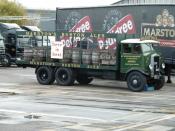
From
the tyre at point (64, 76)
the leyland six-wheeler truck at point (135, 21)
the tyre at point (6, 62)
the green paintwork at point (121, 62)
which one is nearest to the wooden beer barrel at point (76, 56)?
the green paintwork at point (121, 62)

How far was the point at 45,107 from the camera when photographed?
16828mm

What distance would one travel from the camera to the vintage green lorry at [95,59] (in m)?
23.0

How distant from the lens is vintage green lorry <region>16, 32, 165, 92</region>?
2298 centimetres

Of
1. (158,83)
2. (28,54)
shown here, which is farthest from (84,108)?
(28,54)

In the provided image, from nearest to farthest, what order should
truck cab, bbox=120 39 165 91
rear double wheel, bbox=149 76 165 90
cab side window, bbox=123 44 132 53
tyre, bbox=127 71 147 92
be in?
tyre, bbox=127 71 147 92, truck cab, bbox=120 39 165 91, cab side window, bbox=123 44 132 53, rear double wheel, bbox=149 76 165 90

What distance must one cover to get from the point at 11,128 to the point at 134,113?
418cm

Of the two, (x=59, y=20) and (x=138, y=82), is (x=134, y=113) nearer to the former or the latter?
(x=138, y=82)

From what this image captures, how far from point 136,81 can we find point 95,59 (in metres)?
2.25

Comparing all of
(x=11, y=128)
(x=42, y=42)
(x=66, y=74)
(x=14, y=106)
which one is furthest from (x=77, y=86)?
(x=11, y=128)

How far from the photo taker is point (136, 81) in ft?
74.7

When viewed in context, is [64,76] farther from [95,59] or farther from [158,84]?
[158,84]

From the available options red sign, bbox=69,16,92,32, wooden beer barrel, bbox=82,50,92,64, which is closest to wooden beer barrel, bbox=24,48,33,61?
wooden beer barrel, bbox=82,50,92,64

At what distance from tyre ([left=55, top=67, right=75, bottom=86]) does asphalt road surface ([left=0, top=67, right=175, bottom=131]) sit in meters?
0.35

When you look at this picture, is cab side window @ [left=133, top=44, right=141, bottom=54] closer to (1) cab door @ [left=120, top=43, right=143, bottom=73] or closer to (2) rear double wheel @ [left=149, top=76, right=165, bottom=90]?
(1) cab door @ [left=120, top=43, right=143, bottom=73]
